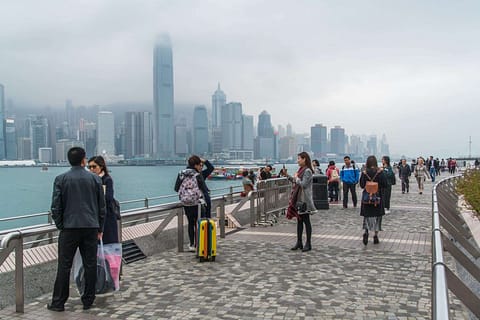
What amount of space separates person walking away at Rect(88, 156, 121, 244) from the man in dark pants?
18.7 inches

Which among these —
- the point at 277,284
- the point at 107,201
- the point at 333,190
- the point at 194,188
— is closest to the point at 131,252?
the point at 194,188

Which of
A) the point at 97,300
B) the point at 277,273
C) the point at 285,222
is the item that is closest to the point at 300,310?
the point at 277,273

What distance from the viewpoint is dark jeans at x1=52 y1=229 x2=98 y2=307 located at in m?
5.10

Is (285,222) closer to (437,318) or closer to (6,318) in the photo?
(6,318)

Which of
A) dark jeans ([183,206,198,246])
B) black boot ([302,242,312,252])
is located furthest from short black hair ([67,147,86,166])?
black boot ([302,242,312,252])

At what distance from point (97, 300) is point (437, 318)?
4.34 metres

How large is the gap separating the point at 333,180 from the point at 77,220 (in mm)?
13486

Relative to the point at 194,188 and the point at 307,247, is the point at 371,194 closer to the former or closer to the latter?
the point at 307,247

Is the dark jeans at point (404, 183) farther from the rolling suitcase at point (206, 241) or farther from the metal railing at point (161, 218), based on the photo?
the rolling suitcase at point (206, 241)

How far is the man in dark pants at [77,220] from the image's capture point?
5031mm

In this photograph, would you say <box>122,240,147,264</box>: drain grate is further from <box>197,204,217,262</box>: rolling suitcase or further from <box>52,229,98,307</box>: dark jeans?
<box>52,229,98,307</box>: dark jeans

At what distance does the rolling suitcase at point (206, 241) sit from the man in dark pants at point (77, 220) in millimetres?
2380

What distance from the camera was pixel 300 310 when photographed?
16.6 ft

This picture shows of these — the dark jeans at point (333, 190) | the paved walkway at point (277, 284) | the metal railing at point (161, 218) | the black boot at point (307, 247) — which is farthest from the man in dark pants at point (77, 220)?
the dark jeans at point (333, 190)
